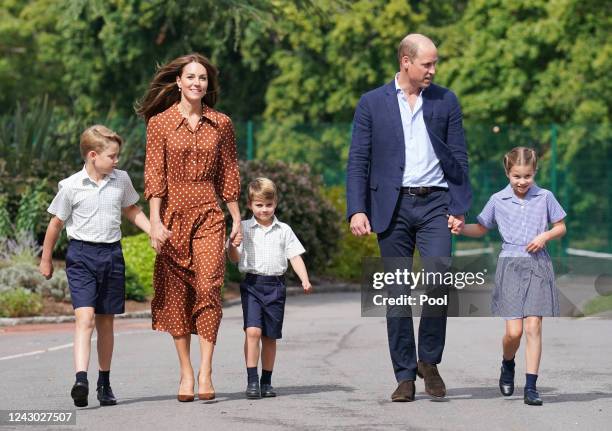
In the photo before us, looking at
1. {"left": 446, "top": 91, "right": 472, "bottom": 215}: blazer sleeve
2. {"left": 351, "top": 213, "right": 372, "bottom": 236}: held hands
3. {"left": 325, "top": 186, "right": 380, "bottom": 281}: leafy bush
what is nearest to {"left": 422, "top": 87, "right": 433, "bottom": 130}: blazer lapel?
{"left": 446, "top": 91, "right": 472, "bottom": 215}: blazer sleeve

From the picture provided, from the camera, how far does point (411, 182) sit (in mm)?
9055

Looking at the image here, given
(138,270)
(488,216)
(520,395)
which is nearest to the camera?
(488,216)

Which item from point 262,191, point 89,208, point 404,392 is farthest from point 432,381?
point 89,208

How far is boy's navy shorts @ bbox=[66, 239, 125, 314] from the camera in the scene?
8.90 m

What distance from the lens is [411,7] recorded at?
119ft

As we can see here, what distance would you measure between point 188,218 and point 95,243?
564 millimetres

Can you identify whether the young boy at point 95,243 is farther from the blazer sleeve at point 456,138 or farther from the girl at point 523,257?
the girl at point 523,257

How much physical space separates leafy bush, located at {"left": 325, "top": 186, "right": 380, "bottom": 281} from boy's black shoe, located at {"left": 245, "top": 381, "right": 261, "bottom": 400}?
42.7 feet

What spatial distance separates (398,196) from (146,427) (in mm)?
2095

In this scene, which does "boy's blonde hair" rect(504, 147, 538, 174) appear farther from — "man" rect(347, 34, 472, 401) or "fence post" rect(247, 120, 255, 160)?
"fence post" rect(247, 120, 255, 160)

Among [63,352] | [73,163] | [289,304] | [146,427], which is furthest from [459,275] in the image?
[73,163]

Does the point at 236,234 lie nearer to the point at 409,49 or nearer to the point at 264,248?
the point at 264,248

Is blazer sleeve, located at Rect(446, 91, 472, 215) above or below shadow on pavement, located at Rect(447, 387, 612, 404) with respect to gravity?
above

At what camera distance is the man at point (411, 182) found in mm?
9031
